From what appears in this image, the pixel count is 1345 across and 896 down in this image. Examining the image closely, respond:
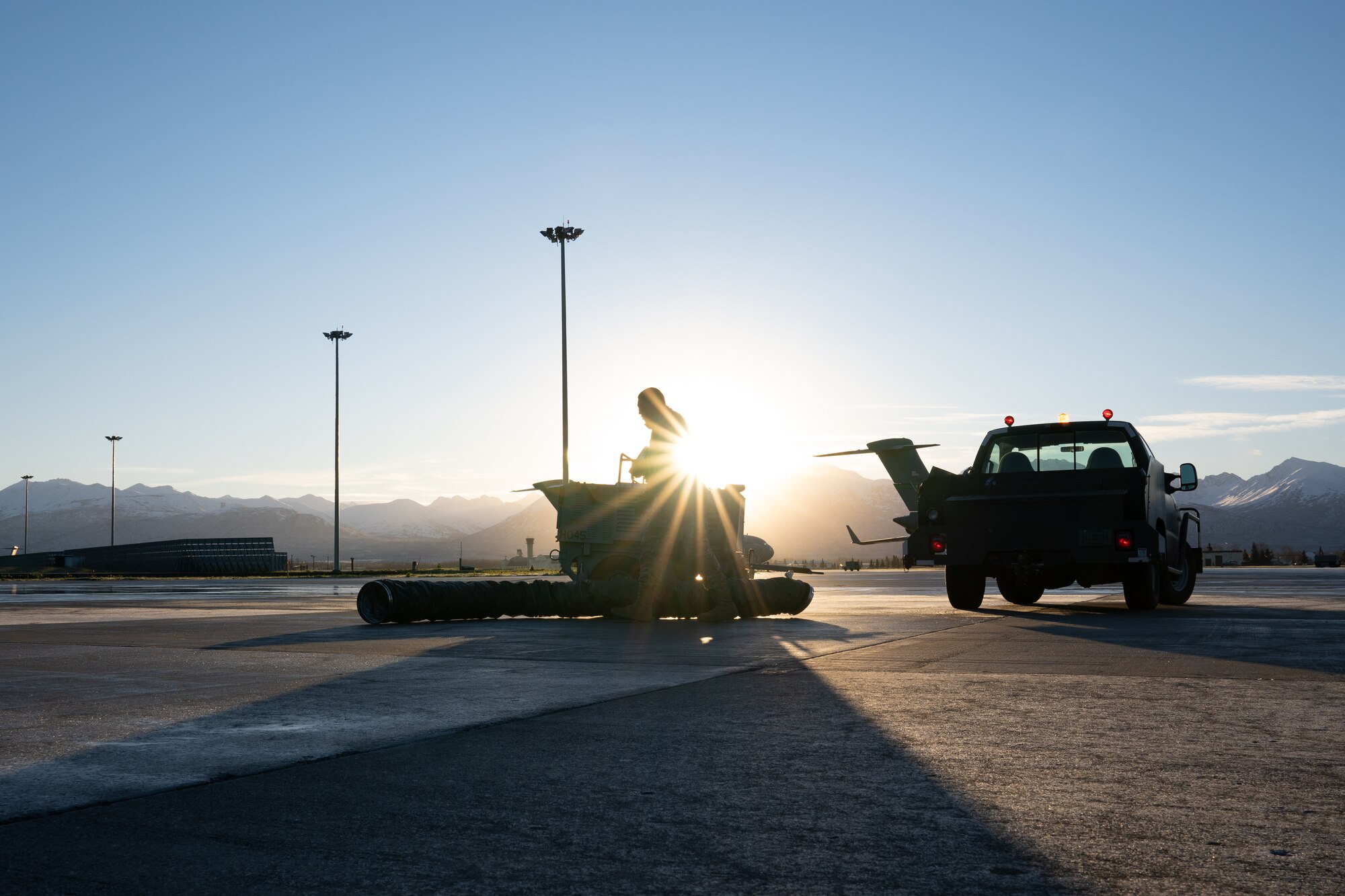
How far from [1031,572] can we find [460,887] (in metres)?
12.6

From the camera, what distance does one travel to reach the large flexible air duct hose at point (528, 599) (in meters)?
13.6

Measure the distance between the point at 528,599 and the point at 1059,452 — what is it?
7311 mm

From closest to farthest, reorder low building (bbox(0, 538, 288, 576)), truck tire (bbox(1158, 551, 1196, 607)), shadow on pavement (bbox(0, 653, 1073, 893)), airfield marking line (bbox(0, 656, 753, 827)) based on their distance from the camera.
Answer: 1. shadow on pavement (bbox(0, 653, 1073, 893))
2. airfield marking line (bbox(0, 656, 753, 827))
3. truck tire (bbox(1158, 551, 1196, 607))
4. low building (bbox(0, 538, 288, 576))

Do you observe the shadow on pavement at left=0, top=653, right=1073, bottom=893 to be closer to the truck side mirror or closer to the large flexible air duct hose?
the large flexible air duct hose

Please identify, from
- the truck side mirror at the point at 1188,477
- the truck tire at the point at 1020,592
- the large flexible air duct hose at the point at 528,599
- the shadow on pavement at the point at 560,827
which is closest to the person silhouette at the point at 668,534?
the large flexible air duct hose at the point at 528,599

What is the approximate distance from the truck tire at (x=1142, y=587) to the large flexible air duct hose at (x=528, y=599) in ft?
14.5

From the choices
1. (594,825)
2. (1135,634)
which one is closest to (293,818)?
(594,825)

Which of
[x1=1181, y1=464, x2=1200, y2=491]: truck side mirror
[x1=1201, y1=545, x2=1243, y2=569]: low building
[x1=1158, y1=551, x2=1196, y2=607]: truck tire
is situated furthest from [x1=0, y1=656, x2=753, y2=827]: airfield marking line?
[x1=1201, y1=545, x2=1243, y2=569]: low building

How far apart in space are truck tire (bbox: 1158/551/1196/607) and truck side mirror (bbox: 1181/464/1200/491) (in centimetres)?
125

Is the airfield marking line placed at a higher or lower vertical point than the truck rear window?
lower

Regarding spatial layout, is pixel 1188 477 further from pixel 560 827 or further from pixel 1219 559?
pixel 1219 559

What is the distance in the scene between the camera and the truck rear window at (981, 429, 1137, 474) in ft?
49.1

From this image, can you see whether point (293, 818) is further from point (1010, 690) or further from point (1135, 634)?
point (1135, 634)

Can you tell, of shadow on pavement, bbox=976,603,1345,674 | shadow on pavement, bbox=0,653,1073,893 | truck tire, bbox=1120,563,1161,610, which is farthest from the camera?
truck tire, bbox=1120,563,1161,610
